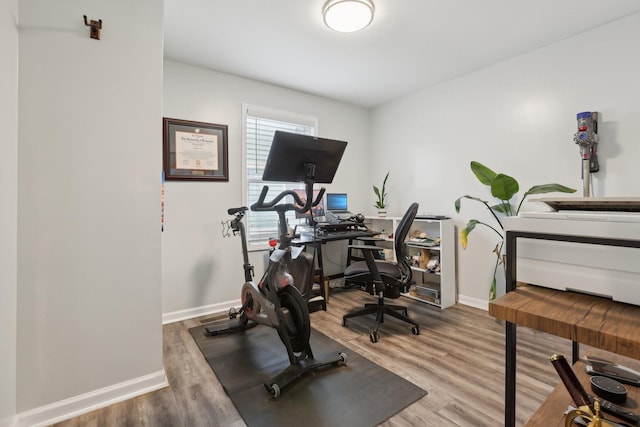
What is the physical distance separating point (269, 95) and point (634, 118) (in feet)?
10.7

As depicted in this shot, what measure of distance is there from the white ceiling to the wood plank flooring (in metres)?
2.45

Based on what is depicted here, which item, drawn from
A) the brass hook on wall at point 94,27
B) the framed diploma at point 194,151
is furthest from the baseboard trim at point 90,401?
the brass hook on wall at point 94,27

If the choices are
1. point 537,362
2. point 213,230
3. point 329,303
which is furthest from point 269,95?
point 537,362

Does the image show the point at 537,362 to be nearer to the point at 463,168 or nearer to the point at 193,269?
the point at 463,168

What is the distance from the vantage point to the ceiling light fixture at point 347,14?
6.30ft

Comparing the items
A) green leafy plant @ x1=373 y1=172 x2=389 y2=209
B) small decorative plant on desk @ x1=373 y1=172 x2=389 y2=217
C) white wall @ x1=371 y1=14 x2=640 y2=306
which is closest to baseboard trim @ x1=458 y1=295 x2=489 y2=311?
white wall @ x1=371 y1=14 x2=640 y2=306

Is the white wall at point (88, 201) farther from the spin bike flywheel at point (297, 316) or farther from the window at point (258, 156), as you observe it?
the window at point (258, 156)

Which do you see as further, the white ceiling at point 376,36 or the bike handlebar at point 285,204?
the white ceiling at point 376,36

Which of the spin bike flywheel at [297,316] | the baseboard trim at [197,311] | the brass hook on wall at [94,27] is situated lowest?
the baseboard trim at [197,311]

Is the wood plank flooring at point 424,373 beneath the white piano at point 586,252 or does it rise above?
beneath

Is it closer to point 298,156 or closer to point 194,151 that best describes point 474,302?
point 298,156

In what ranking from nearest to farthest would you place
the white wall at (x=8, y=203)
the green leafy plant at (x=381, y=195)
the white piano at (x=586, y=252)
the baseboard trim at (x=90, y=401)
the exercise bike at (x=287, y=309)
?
1. the white piano at (x=586, y=252)
2. the white wall at (x=8, y=203)
3. the baseboard trim at (x=90, y=401)
4. the exercise bike at (x=287, y=309)
5. the green leafy plant at (x=381, y=195)

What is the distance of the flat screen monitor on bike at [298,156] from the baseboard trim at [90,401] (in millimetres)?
1409

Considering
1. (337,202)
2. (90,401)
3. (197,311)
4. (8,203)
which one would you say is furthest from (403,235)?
(8,203)
